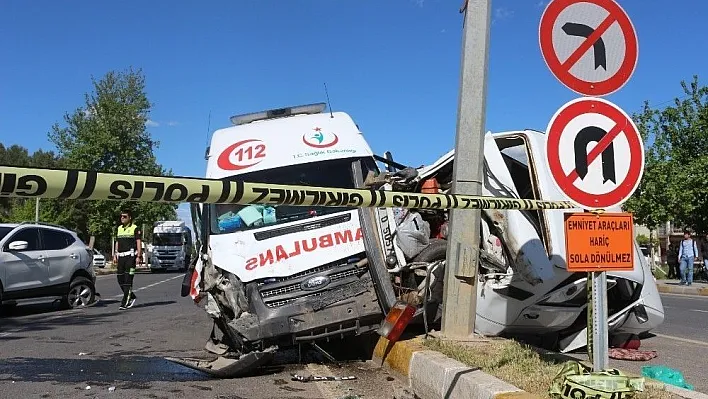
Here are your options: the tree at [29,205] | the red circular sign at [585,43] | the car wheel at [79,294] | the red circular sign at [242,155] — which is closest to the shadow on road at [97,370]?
the red circular sign at [242,155]

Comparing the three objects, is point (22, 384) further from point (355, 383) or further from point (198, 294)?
point (355, 383)

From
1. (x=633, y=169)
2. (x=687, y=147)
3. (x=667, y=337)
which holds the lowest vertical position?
(x=667, y=337)

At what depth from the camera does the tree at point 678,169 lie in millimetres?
26031

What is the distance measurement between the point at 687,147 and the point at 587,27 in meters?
28.1

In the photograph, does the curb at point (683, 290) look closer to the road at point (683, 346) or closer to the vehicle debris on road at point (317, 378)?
the road at point (683, 346)

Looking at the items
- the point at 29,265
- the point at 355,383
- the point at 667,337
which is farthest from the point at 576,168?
the point at 29,265

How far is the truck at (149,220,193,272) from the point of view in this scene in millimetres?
36906

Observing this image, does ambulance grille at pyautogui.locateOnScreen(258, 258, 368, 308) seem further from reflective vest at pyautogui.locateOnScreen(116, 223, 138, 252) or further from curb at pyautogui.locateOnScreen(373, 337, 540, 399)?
reflective vest at pyautogui.locateOnScreen(116, 223, 138, 252)

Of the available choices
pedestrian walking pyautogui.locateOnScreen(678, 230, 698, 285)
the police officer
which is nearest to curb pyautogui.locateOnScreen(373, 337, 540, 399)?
the police officer

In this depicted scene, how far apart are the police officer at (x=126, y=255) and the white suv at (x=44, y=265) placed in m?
0.94

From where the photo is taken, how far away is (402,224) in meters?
7.01

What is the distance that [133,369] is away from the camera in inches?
258

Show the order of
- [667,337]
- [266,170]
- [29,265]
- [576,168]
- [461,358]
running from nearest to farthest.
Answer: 1. [576,168]
2. [461,358]
3. [266,170]
4. [667,337]
5. [29,265]

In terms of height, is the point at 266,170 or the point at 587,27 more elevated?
the point at 587,27
